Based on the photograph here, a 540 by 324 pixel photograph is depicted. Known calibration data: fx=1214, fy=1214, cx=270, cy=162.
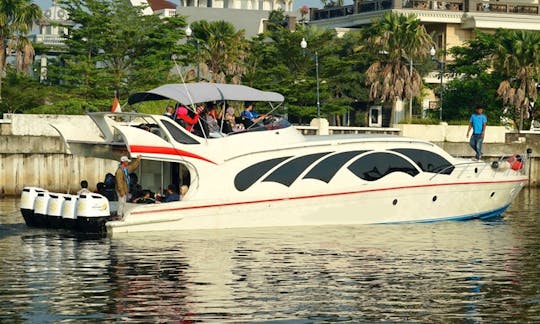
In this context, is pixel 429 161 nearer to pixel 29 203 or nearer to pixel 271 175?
pixel 271 175

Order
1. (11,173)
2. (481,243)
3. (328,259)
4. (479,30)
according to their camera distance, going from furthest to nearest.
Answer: (479,30) < (11,173) < (481,243) < (328,259)

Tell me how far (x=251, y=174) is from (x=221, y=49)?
49.2 metres

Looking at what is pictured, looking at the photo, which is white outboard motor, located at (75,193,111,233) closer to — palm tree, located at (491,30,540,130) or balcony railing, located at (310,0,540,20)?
palm tree, located at (491,30,540,130)

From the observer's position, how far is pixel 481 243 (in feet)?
90.4

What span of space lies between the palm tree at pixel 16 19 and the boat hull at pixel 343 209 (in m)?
38.9

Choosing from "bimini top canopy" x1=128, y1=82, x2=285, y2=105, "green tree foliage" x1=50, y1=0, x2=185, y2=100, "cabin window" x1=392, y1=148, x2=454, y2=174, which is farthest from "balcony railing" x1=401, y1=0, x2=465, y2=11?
"bimini top canopy" x1=128, y1=82, x2=285, y2=105

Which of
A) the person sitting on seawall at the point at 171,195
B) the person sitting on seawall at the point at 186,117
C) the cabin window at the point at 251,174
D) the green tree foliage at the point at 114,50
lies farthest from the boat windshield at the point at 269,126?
the green tree foliage at the point at 114,50

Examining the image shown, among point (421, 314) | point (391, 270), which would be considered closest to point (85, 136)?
point (391, 270)

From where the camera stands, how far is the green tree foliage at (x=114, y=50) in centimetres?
6125

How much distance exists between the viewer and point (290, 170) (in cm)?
2919

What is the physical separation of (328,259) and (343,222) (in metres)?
5.77

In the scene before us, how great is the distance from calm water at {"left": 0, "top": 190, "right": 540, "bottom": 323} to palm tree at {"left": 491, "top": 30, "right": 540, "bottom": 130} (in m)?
40.1

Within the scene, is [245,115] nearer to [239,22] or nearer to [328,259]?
[328,259]

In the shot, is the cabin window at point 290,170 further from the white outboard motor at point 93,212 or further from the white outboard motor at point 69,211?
the white outboard motor at point 69,211
